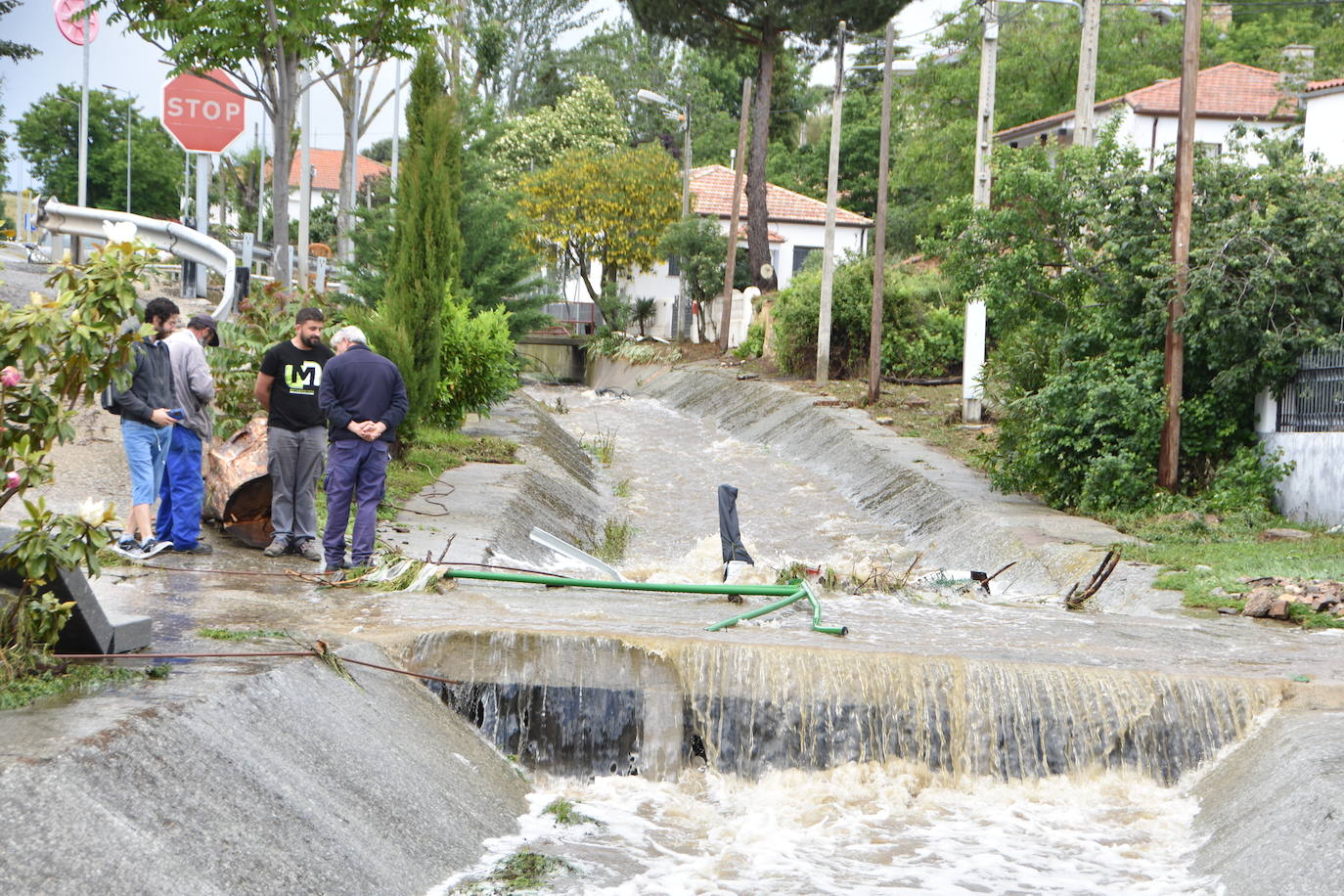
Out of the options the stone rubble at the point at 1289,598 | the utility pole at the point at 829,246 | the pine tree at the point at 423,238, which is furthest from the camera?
the utility pole at the point at 829,246

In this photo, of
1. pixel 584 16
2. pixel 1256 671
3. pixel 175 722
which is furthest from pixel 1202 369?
pixel 584 16

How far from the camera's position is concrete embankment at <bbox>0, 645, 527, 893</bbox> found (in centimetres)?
507

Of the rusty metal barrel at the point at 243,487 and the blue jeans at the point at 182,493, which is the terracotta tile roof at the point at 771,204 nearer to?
the rusty metal barrel at the point at 243,487

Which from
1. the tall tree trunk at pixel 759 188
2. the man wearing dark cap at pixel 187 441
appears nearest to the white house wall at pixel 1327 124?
the tall tree trunk at pixel 759 188

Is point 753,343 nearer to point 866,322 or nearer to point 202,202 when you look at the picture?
point 866,322

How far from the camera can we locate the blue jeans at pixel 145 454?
33.3 feet

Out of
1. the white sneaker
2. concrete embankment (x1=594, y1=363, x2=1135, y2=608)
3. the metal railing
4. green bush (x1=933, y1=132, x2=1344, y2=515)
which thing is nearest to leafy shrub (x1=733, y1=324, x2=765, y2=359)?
concrete embankment (x1=594, y1=363, x2=1135, y2=608)

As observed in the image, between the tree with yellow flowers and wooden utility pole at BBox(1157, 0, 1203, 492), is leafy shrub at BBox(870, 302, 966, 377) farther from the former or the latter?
the tree with yellow flowers

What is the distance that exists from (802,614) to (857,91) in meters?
56.3

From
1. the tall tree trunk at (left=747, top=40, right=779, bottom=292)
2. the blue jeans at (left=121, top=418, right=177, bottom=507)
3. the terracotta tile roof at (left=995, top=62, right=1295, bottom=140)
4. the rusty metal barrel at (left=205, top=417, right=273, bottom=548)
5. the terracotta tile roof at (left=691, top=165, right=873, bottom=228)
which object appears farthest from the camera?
the terracotta tile roof at (left=691, top=165, right=873, bottom=228)

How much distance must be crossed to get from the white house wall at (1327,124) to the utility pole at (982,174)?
18.8 metres

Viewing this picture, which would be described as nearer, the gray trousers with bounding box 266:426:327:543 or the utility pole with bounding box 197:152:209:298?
the gray trousers with bounding box 266:426:327:543

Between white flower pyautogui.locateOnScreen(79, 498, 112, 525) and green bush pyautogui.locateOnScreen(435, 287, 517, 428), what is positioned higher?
green bush pyautogui.locateOnScreen(435, 287, 517, 428)

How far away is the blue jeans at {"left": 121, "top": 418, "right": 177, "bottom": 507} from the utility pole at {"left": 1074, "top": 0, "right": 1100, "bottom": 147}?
13.7 metres
